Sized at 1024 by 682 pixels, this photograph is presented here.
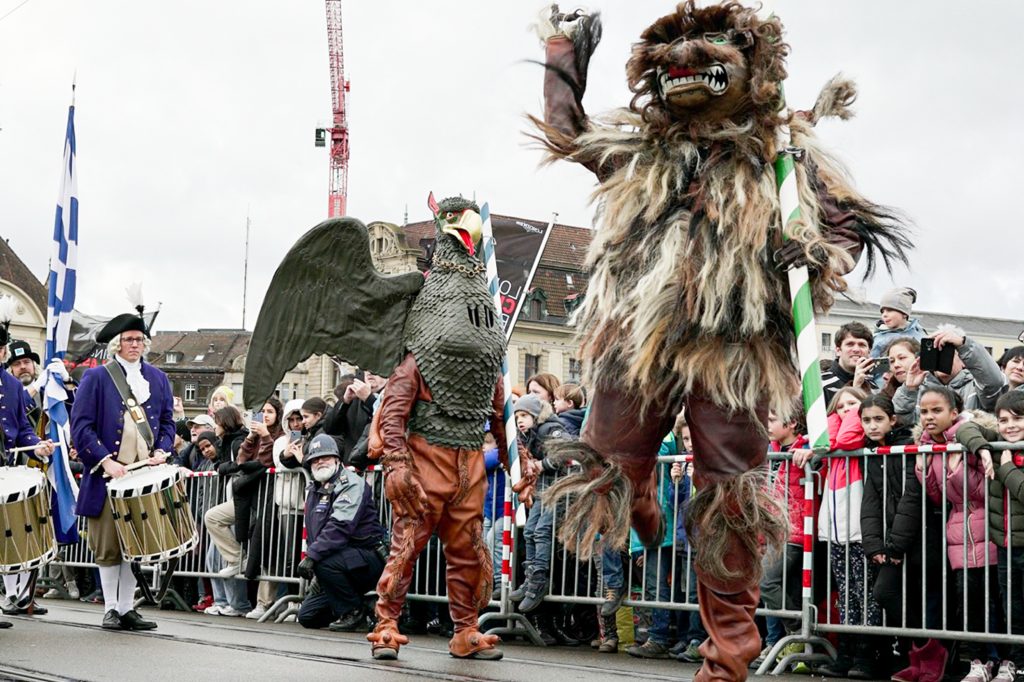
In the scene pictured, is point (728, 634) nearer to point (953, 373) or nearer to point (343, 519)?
point (953, 373)

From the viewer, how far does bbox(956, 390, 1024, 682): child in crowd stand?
6.82 m

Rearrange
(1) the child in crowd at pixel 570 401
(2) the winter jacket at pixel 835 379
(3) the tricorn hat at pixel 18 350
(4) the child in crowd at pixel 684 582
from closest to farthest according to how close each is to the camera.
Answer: (4) the child in crowd at pixel 684 582
(2) the winter jacket at pixel 835 379
(1) the child in crowd at pixel 570 401
(3) the tricorn hat at pixel 18 350

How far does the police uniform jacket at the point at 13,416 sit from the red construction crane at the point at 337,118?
67435 millimetres

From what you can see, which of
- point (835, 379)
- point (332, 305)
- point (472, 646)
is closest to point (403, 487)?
point (472, 646)

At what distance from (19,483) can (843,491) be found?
5248 millimetres

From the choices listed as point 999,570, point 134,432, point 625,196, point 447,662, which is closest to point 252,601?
point 134,432

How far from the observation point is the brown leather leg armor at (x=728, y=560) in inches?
198

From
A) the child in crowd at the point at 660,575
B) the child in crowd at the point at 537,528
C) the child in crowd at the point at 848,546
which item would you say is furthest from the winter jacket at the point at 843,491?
the child in crowd at the point at 537,528

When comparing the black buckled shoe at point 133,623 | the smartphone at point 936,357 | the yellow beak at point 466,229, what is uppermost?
the yellow beak at point 466,229

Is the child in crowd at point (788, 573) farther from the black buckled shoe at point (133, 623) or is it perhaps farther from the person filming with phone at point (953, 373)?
the black buckled shoe at point (133, 623)

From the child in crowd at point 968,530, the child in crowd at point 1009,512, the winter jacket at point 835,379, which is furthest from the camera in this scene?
the winter jacket at point 835,379

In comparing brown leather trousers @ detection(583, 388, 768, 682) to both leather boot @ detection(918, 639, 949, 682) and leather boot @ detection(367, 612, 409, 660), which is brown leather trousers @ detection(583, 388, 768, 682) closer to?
leather boot @ detection(367, 612, 409, 660)

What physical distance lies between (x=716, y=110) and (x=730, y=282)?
71 cm

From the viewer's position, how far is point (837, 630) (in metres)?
7.41
